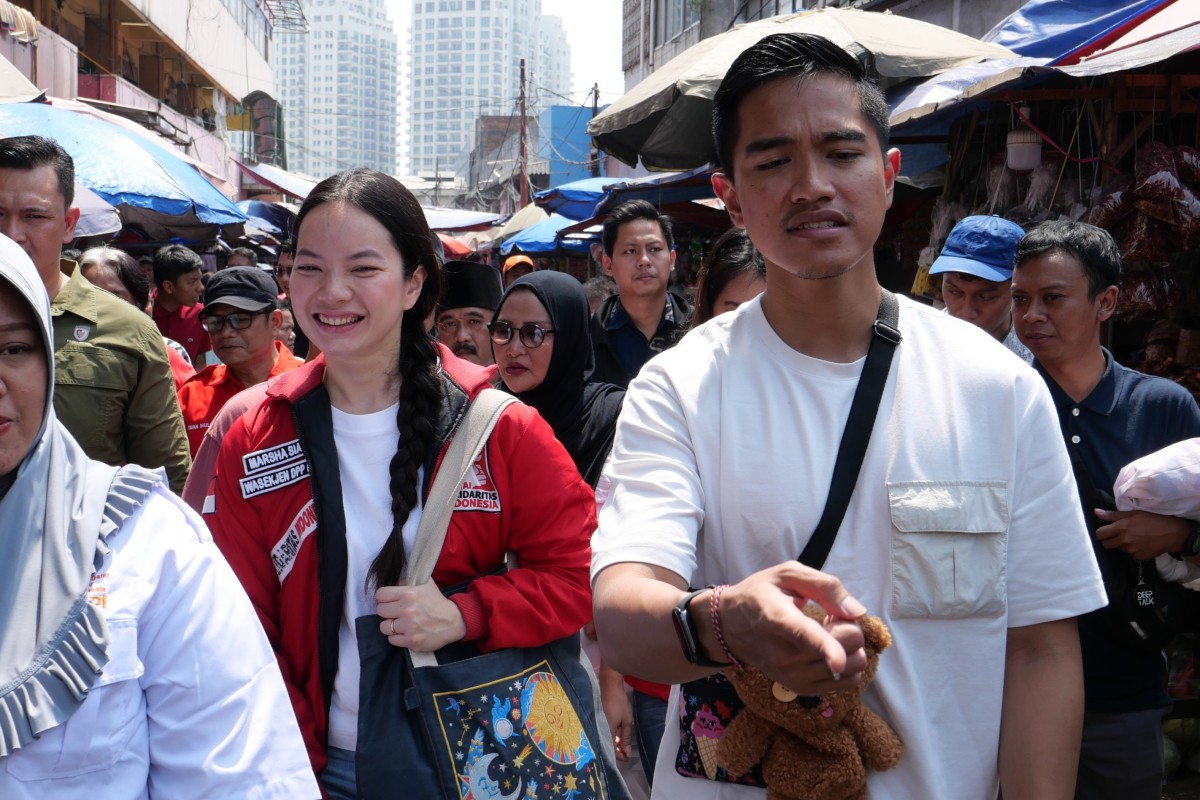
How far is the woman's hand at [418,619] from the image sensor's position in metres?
2.33

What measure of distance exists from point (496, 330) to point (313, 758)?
2.12 m

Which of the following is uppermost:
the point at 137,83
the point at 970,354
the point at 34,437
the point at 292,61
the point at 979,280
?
the point at 292,61

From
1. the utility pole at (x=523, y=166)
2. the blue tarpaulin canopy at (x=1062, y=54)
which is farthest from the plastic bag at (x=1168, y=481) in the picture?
the utility pole at (x=523, y=166)

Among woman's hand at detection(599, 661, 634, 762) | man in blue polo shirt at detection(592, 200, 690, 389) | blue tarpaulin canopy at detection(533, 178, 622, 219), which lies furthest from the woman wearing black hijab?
blue tarpaulin canopy at detection(533, 178, 622, 219)

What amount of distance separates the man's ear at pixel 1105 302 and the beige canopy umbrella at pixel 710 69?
2917 mm

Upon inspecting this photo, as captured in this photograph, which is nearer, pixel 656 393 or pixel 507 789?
pixel 656 393

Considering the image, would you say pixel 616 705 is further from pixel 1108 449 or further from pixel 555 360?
pixel 1108 449

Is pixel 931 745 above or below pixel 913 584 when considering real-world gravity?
below

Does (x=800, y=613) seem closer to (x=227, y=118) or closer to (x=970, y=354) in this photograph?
(x=970, y=354)

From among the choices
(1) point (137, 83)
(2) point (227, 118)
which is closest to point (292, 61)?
(2) point (227, 118)

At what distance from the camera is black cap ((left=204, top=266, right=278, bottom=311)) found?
198 inches

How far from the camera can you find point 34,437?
180 centimetres

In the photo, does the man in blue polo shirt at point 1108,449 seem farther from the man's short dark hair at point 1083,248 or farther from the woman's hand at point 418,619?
the woman's hand at point 418,619

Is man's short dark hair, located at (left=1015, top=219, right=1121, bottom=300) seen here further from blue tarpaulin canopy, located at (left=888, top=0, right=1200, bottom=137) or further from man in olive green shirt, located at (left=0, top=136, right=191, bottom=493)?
man in olive green shirt, located at (left=0, top=136, right=191, bottom=493)
